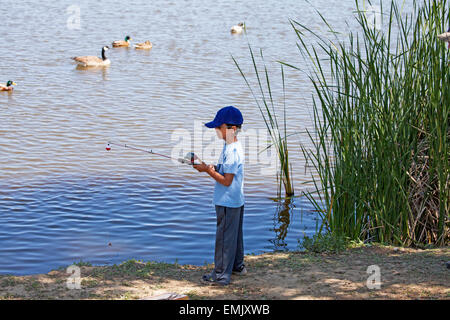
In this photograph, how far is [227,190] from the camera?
5902 mm

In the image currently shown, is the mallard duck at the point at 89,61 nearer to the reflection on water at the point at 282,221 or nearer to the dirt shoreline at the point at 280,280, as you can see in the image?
the reflection on water at the point at 282,221

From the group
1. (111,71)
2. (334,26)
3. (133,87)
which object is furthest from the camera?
(334,26)

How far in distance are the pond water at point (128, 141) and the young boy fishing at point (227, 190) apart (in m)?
1.70

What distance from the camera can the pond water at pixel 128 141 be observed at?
27.7ft

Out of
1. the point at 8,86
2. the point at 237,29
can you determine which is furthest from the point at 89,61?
the point at 237,29

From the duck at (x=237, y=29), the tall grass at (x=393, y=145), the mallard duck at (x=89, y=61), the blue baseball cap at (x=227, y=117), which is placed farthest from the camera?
the duck at (x=237, y=29)

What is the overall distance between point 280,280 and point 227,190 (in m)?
0.92

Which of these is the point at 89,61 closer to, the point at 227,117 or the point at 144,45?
the point at 144,45

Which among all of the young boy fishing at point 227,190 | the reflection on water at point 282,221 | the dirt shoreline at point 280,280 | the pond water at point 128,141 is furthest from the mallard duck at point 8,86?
the young boy fishing at point 227,190

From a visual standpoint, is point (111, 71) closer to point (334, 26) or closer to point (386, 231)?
point (334, 26)

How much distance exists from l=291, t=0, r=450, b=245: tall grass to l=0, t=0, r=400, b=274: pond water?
147 cm

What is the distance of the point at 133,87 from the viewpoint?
56.2 feet
